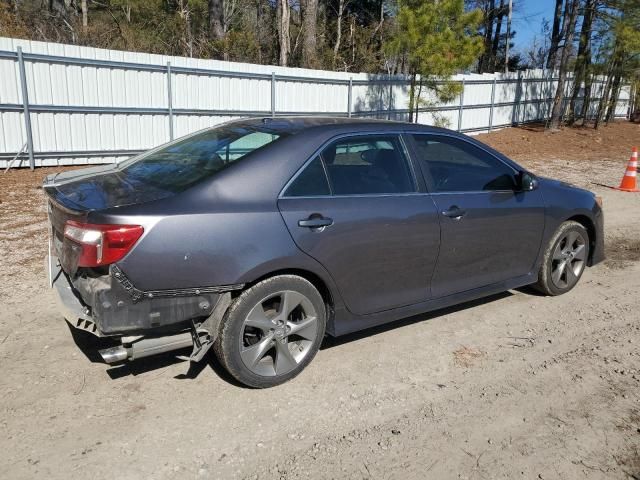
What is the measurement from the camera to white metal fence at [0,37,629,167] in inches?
406

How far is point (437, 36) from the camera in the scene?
47.9 ft

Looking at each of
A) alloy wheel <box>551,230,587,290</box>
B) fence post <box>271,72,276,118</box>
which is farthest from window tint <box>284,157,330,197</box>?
fence post <box>271,72,276,118</box>

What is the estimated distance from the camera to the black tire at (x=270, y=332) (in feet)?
10.7

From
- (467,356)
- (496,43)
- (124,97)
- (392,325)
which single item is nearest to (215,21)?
(124,97)

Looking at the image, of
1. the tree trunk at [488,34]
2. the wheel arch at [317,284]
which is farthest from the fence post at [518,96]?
the wheel arch at [317,284]

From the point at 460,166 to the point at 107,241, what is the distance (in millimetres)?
2828

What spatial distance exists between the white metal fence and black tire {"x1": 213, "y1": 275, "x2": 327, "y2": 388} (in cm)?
896

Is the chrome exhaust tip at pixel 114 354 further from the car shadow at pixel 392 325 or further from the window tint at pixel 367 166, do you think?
the window tint at pixel 367 166

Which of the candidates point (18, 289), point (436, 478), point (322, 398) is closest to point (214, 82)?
point (18, 289)

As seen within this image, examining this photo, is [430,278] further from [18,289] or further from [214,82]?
[214,82]

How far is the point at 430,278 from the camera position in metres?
4.09

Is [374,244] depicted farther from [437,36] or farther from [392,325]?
[437,36]

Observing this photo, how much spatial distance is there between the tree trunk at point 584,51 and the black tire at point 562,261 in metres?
18.7

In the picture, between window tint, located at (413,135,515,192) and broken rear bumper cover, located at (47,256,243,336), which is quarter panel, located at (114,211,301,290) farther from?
window tint, located at (413,135,515,192)
